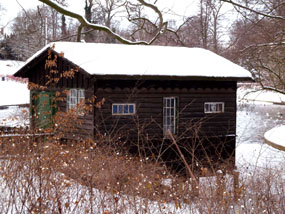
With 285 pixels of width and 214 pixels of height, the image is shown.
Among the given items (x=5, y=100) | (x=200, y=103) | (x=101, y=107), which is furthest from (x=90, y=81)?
(x=5, y=100)

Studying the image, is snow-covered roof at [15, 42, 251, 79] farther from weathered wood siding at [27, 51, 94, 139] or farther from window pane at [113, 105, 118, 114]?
window pane at [113, 105, 118, 114]

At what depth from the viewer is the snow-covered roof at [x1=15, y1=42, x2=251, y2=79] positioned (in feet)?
44.1

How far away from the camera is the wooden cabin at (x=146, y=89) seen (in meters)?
13.6

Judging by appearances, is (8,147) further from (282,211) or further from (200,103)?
(200,103)

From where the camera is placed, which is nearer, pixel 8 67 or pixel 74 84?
pixel 74 84

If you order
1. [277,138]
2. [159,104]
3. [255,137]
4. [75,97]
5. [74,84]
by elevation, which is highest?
[74,84]

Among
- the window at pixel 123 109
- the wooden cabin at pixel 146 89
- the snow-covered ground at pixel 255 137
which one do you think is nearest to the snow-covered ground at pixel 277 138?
the snow-covered ground at pixel 255 137

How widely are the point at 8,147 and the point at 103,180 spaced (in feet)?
9.54

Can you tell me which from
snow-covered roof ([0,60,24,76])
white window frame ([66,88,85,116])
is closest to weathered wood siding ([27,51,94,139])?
white window frame ([66,88,85,116])

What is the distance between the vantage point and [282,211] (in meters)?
5.91

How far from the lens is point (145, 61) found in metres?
14.6

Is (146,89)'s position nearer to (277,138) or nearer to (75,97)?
(75,97)

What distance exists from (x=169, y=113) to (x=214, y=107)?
202 centimetres

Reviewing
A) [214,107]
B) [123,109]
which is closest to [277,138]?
[214,107]
